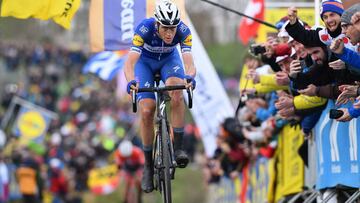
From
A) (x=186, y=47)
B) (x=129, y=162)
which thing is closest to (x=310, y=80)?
(x=186, y=47)

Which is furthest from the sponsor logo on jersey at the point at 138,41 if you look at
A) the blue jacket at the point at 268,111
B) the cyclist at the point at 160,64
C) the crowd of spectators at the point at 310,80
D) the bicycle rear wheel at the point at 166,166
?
the blue jacket at the point at 268,111

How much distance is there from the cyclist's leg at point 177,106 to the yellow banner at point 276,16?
16.3ft

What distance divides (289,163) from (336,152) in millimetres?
3432

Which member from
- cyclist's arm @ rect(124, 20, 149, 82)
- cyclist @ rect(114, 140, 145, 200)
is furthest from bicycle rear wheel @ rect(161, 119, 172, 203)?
cyclist @ rect(114, 140, 145, 200)

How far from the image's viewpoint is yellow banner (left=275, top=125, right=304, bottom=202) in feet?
50.1

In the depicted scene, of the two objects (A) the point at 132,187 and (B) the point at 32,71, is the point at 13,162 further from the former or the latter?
(B) the point at 32,71

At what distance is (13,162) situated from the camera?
30641 mm

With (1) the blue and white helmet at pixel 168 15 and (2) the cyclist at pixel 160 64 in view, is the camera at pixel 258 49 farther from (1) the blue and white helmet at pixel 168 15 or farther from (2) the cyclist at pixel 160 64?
(1) the blue and white helmet at pixel 168 15

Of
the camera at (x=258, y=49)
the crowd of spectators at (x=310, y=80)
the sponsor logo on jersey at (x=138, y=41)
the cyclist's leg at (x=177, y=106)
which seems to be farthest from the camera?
the camera at (x=258, y=49)

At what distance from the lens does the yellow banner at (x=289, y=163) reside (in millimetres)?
15281

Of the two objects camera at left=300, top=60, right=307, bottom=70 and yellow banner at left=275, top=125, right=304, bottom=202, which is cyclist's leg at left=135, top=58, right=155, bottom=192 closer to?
camera at left=300, top=60, right=307, bottom=70

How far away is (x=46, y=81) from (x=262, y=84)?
35267 millimetres

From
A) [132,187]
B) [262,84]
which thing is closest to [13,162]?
[132,187]

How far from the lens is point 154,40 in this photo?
520 inches
